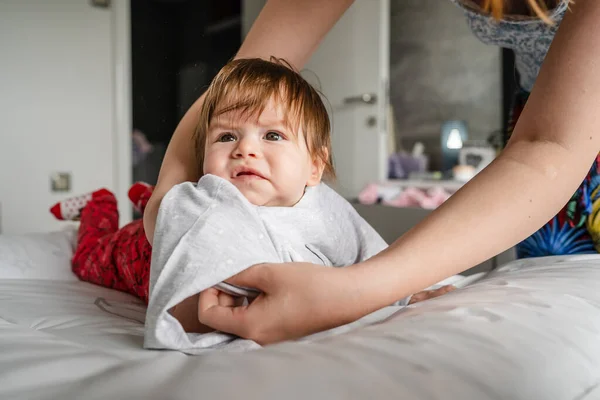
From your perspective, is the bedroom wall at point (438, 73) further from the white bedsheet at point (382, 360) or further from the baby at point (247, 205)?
the white bedsheet at point (382, 360)

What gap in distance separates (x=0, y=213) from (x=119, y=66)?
36.1 inches

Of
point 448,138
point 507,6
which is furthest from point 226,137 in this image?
point 448,138

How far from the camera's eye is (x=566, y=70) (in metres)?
0.57

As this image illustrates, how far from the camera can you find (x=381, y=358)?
37 cm

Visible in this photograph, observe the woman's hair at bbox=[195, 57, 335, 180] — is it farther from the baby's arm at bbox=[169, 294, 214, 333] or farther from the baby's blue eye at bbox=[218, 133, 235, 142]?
the baby's arm at bbox=[169, 294, 214, 333]

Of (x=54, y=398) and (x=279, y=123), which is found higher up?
(x=279, y=123)

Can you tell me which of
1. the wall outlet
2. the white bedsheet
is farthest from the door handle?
the white bedsheet

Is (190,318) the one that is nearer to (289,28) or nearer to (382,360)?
(382,360)

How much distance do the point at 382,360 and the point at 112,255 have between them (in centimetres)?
76

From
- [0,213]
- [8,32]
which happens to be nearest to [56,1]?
[8,32]

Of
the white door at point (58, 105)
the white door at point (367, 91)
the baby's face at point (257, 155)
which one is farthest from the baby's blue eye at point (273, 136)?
the white door at point (58, 105)

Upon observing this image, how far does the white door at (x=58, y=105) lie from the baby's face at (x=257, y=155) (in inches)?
80.4

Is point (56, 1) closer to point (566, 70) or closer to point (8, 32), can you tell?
point (8, 32)

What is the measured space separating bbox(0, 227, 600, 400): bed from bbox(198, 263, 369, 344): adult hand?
0.02 m
